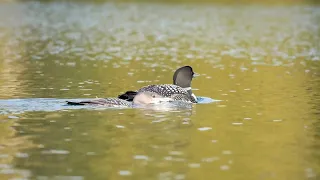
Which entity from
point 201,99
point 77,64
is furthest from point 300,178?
point 77,64

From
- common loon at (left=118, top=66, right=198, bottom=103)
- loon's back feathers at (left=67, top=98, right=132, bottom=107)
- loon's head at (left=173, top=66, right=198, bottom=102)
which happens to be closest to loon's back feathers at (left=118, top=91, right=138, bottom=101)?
common loon at (left=118, top=66, right=198, bottom=103)

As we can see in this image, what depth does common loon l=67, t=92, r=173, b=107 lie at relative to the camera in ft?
69.8

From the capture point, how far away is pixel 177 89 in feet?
74.3

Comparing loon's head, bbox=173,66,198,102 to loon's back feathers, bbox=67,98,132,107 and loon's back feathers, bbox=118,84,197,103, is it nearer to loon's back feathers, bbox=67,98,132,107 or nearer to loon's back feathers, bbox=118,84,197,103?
loon's back feathers, bbox=118,84,197,103

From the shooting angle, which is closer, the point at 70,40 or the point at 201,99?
the point at 201,99

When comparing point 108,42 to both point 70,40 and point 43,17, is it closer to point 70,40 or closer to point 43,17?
point 70,40

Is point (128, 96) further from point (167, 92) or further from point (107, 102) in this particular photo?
point (167, 92)

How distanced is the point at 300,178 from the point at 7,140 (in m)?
5.93

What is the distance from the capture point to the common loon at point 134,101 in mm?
21281

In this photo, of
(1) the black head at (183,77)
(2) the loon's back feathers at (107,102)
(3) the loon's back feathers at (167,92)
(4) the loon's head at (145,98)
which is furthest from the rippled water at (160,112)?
(1) the black head at (183,77)

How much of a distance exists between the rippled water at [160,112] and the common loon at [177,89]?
21.4 inches

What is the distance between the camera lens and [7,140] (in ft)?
55.6

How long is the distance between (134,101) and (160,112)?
1.38 metres

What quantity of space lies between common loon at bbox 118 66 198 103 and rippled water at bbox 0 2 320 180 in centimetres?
54
